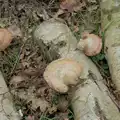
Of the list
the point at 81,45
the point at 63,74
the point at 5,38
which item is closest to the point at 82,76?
the point at 63,74

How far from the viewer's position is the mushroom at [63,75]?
158 inches

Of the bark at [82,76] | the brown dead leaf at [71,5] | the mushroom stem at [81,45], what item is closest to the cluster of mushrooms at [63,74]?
the bark at [82,76]

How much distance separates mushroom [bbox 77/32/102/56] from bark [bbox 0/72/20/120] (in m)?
0.99

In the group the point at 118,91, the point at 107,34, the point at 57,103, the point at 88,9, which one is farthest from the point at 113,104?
the point at 88,9

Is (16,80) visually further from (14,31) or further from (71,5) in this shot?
(71,5)

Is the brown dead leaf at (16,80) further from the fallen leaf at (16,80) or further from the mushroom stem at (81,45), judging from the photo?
the mushroom stem at (81,45)

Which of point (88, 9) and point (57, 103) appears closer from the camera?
point (57, 103)

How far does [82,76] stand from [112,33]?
0.77m

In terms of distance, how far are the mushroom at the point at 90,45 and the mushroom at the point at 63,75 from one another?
0.37 m

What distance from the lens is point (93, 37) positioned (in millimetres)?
4418

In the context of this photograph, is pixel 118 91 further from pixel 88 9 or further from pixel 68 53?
pixel 88 9

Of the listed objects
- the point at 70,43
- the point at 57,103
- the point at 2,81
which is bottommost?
the point at 57,103

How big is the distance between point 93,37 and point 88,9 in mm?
975

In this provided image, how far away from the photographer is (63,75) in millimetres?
4035
